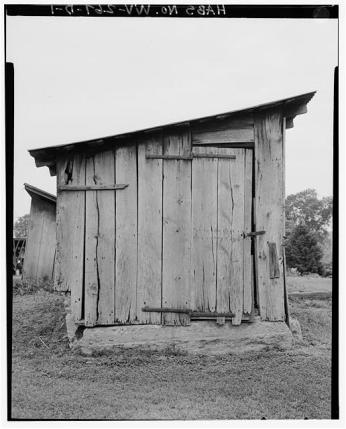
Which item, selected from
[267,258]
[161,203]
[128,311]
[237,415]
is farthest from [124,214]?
[237,415]

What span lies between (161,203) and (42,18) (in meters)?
2.63

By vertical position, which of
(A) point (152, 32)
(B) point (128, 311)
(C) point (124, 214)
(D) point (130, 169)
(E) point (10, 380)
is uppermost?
(A) point (152, 32)

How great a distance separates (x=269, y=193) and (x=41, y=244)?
11.8 ft

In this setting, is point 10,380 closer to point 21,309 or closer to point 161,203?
point 21,309

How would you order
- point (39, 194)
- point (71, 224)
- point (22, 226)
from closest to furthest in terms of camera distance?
point (71, 224), point (22, 226), point (39, 194)

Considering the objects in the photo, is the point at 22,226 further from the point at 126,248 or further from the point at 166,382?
the point at 166,382

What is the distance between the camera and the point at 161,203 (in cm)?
643

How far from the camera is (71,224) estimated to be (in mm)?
6512

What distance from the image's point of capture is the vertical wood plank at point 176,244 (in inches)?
252

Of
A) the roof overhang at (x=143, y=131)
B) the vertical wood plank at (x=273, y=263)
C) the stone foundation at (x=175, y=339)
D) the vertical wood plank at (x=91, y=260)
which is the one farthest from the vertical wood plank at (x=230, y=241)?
the vertical wood plank at (x=91, y=260)

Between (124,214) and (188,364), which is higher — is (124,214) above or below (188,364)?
above

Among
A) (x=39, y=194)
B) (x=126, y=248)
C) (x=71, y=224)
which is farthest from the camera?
(x=39, y=194)

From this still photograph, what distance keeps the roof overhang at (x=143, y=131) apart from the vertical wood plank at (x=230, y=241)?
569 mm

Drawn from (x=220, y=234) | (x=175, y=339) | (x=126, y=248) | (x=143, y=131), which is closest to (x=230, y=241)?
(x=220, y=234)
